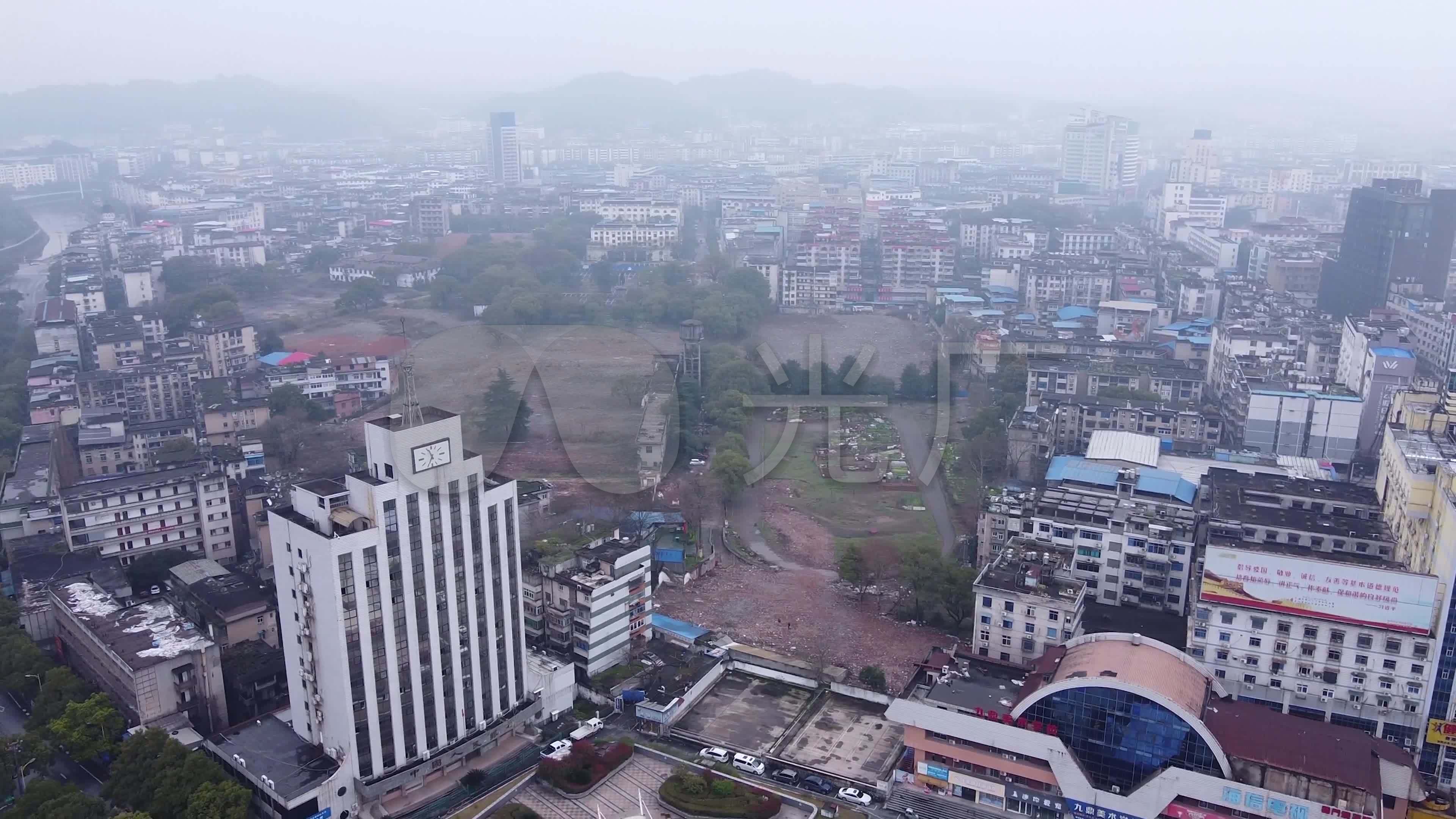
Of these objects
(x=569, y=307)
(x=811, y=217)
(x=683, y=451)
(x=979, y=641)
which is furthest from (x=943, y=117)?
(x=979, y=641)

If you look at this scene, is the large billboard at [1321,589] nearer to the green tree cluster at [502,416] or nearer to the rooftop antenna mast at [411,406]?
the rooftop antenna mast at [411,406]

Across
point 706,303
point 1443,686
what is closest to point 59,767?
point 1443,686

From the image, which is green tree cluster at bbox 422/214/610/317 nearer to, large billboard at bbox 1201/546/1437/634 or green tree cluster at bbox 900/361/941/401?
green tree cluster at bbox 900/361/941/401

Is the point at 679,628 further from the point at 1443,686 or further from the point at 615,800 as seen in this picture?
the point at 1443,686

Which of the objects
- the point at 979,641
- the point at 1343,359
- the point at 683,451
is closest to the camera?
the point at 979,641

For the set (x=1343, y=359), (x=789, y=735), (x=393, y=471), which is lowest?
(x=789, y=735)

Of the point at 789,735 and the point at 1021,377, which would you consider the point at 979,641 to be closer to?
the point at 789,735
